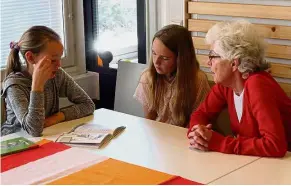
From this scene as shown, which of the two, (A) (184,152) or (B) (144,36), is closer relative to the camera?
(A) (184,152)

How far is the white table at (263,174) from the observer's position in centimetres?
160

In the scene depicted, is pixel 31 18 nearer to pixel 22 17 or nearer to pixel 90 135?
pixel 22 17

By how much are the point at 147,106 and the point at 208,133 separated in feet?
2.40

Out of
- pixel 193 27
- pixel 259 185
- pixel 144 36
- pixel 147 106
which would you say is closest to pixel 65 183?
pixel 259 185

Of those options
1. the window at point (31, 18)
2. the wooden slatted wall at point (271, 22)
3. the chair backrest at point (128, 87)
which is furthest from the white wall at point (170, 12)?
the window at point (31, 18)

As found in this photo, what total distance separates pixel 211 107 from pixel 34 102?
798 millimetres

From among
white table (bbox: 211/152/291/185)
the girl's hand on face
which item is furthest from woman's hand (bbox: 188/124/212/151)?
the girl's hand on face

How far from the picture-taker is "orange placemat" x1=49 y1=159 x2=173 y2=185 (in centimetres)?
161

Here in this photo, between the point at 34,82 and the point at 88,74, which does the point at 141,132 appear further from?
the point at 88,74

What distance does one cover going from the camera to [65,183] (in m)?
1.61

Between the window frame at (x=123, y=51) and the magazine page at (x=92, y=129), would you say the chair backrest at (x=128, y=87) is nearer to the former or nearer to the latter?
the window frame at (x=123, y=51)

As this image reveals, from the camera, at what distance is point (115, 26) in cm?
351

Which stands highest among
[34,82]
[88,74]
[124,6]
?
[124,6]

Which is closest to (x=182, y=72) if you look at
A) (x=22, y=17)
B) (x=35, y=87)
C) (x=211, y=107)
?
(x=211, y=107)
